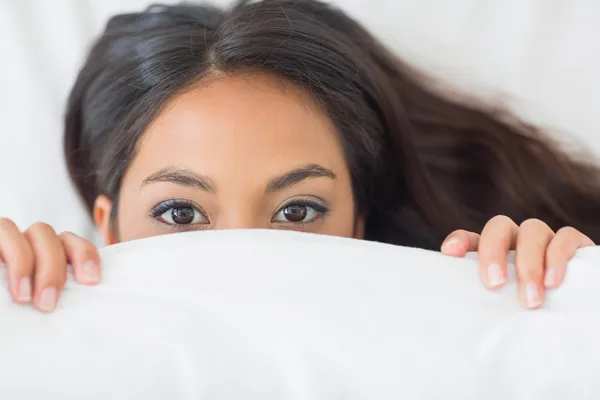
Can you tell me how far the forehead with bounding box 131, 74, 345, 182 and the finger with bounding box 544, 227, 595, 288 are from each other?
30 cm

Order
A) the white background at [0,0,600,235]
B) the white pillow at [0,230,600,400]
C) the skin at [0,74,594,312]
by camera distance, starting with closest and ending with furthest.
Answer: the white pillow at [0,230,600,400]
the skin at [0,74,594,312]
the white background at [0,0,600,235]

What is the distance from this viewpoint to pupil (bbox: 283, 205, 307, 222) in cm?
83

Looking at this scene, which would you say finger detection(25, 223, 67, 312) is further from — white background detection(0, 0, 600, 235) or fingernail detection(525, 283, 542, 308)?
→ white background detection(0, 0, 600, 235)

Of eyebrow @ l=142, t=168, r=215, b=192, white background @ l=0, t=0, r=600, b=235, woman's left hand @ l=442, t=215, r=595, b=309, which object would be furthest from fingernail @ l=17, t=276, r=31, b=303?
white background @ l=0, t=0, r=600, b=235

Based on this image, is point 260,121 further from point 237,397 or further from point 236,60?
point 237,397

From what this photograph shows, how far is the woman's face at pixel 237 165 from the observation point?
0.78 metres

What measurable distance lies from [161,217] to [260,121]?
0.17 meters

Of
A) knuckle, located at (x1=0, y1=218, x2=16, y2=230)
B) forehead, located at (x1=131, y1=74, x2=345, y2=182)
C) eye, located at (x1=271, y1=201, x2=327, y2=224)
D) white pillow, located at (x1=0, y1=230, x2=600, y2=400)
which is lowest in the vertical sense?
eye, located at (x1=271, y1=201, x2=327, y2=224)

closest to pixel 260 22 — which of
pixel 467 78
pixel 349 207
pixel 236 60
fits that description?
pixel 236 60

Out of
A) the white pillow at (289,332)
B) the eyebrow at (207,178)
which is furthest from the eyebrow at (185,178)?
the white pillow at (289,332)

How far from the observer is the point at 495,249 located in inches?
25.0

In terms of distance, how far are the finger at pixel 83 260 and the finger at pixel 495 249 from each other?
1.07ft

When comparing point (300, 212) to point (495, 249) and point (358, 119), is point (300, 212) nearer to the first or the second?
point (358, 119)

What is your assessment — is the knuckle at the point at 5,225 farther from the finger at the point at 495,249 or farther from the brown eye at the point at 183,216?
the finger at the point at 495,249
